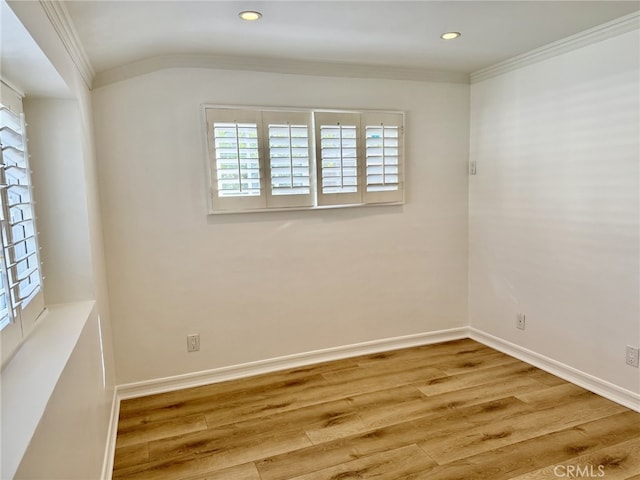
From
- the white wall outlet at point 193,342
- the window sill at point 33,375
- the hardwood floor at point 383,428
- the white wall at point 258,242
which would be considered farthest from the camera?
the white wall outlet at point 193,342

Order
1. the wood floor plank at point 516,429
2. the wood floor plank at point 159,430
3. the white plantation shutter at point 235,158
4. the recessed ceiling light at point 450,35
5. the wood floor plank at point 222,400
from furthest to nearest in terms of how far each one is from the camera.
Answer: the white plantation shutter at point 235,158
the wood floor plank at point 222,400
the recessed ceiling light at point 450,35
the wood floor plank at point 159,430
the wood floor plank at point 516,429

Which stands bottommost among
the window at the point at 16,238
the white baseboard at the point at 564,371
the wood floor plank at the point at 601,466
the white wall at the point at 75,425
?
the wood floor plank at the point at 601,466

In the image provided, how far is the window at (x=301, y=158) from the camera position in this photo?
3.05 meters

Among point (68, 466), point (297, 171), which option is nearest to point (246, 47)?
point (297, 171)

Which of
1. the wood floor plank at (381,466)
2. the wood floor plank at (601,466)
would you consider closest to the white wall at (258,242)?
the wood floor plank at (381,466)

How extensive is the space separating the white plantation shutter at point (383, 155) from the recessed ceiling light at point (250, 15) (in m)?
1.33

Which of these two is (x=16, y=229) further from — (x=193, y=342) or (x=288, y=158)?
(x=288, y=158)

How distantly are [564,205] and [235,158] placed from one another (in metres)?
2.32

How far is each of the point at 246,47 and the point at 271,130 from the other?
1.90ft

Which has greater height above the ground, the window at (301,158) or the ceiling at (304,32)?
the ceiling at (304,32)

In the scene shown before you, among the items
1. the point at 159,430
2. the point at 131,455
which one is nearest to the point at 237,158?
the point at 159,430

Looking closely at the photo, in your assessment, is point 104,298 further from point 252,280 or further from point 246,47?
point 246,47

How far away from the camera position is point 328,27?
246 centimetres

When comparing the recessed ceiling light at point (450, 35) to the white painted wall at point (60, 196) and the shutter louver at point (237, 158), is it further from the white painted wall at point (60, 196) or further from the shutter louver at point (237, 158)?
the white painted wall at point (60, 196)
